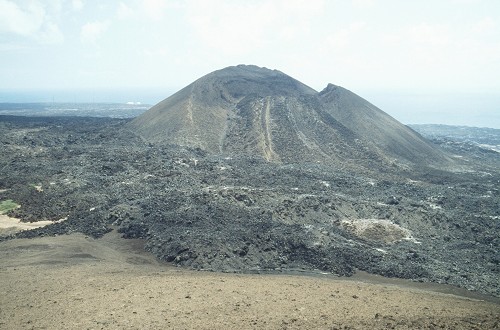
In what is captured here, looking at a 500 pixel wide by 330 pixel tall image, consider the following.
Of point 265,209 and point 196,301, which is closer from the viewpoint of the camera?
point 196,301

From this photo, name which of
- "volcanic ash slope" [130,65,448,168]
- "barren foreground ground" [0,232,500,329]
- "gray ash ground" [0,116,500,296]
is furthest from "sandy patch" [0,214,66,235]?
"volcanic ash slope" [130,65,448,168]

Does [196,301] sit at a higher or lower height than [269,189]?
lower

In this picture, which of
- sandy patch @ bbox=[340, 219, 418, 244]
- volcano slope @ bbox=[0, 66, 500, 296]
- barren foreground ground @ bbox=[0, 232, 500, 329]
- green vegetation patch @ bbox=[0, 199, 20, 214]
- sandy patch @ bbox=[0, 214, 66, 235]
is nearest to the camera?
barren foreground ground @ bbox=[0, 232, 500, 329]

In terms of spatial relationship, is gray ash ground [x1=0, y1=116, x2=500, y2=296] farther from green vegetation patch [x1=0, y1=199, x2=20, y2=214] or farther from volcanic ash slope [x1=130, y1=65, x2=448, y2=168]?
volcanic ash slope [x1=130, y1=65, x2=448, y2=168]

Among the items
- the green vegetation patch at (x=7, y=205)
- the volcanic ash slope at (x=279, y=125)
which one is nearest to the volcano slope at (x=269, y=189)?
the volcanic ash slope at (x=279, y=125)

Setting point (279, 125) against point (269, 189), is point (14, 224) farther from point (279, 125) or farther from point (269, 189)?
point (279, 125)

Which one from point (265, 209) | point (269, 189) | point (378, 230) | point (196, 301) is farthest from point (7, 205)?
point (378, 230)

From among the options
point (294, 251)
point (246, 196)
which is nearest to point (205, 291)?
point (294, 251)
